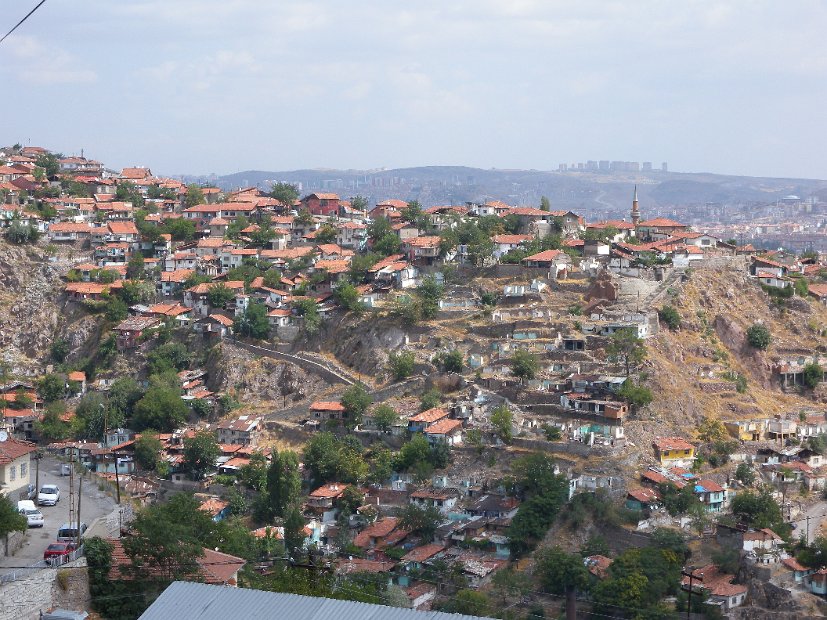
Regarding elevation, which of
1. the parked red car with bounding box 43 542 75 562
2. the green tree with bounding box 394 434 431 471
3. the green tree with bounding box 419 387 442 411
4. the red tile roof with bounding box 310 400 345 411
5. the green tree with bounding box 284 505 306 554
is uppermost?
the parked red car with bounding box 43 542 75 562

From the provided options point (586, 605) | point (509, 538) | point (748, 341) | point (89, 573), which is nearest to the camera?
point (89, 573)

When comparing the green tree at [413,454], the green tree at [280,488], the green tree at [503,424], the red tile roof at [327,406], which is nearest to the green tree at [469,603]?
the green tree at [280,488]

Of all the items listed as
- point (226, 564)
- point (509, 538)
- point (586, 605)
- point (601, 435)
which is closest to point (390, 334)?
point (601, 435)

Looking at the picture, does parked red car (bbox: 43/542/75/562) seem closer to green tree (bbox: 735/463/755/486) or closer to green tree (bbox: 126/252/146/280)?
green tree (bbox: 735/463/755/486)

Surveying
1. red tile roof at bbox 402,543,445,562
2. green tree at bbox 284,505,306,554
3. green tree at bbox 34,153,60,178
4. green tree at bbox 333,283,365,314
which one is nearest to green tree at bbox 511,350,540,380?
red tile roof at bbox 402,543,445,562

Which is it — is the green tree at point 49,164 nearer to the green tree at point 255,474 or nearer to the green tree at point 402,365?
the green tree at point 402,365

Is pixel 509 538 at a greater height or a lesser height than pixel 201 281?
lesser

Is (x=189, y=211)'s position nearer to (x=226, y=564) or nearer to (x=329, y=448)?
(x=329, y=448)
